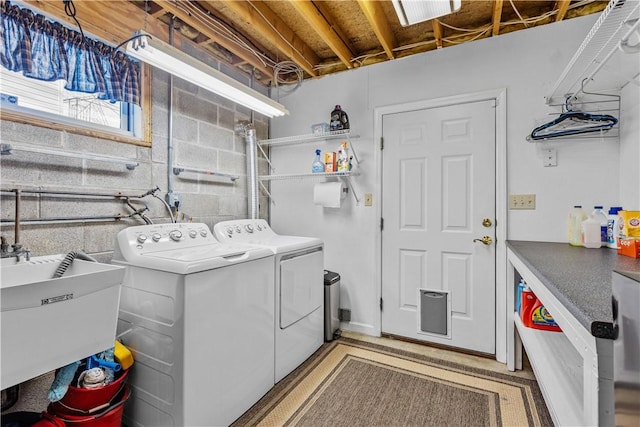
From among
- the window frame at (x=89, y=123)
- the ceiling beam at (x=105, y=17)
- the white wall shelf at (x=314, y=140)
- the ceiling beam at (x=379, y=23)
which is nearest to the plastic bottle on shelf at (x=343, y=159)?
the white wall shelf at (x=314, y=140)

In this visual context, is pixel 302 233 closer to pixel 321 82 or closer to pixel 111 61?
pixel 321 82

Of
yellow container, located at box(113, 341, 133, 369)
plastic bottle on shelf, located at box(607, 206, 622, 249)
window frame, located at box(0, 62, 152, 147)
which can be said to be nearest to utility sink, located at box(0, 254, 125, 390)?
yellow container, located at box(113, 341, 133, 369)

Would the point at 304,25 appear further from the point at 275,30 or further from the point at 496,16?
the point at 496,16

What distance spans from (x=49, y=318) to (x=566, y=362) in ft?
7.03

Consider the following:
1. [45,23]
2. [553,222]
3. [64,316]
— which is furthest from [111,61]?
[553,222]

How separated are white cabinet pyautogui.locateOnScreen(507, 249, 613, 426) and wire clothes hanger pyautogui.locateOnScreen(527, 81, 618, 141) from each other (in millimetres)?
887

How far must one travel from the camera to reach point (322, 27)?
223cm

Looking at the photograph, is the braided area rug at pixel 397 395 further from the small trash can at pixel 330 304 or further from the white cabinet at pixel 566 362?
the white cabinet at pixel 566 362

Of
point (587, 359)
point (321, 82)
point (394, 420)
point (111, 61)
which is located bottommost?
point (394, 420)

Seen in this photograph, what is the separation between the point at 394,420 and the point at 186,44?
300cm

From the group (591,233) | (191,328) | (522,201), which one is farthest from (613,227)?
(191,328)

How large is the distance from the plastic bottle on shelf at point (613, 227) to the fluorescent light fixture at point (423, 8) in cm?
154

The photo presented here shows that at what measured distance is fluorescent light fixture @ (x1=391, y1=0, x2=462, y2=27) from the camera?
172 cm

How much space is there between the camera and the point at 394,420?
1.70 metres
